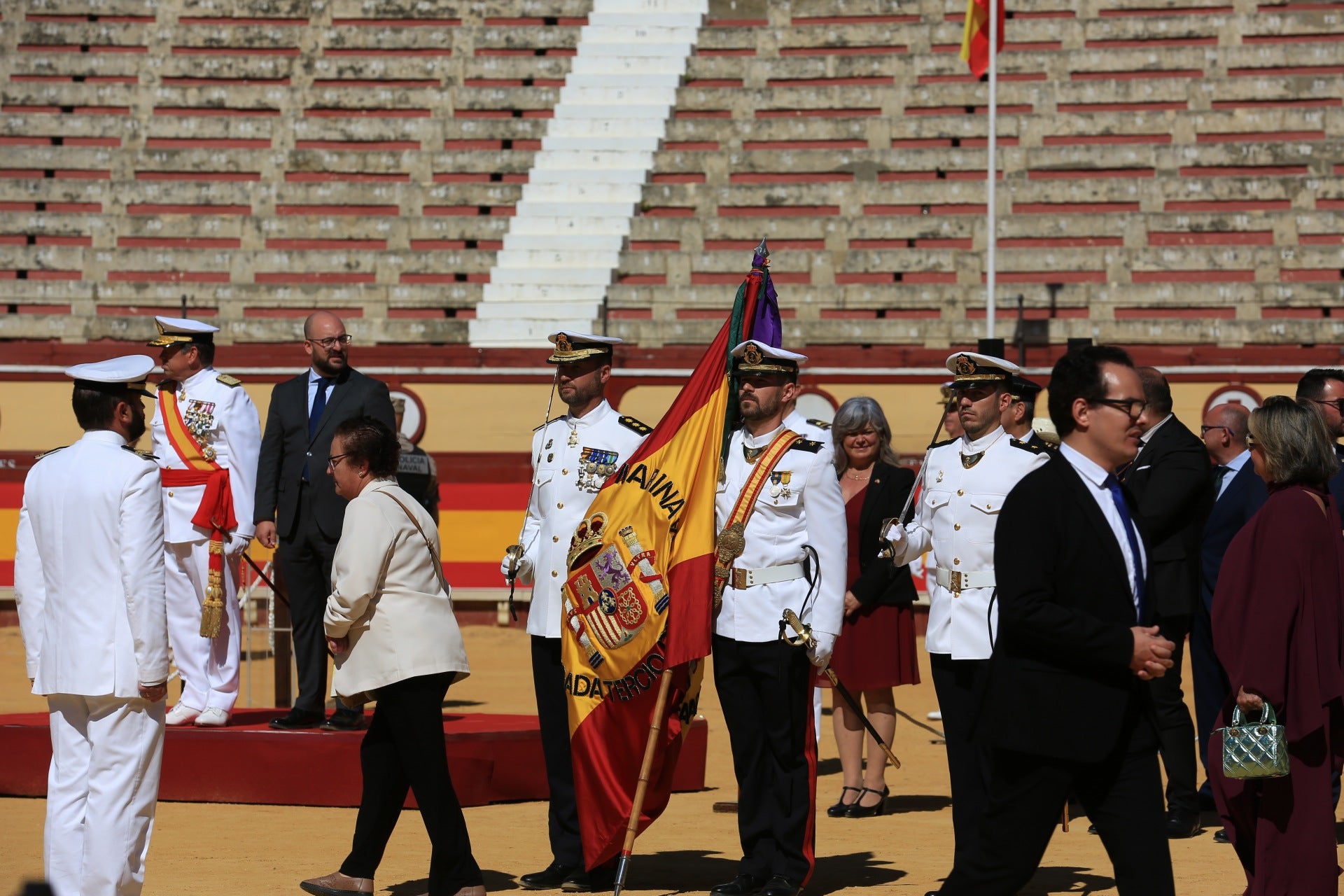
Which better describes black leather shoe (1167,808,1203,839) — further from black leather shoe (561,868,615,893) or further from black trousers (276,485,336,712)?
black trousers (276,485,336,712)

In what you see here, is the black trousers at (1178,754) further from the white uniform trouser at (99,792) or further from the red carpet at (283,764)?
the white uniform trouser at (99,792)

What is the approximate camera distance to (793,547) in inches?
245

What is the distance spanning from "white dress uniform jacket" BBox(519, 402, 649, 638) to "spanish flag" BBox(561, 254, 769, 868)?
0.77 feet

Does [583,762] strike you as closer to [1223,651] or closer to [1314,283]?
[1223,651]

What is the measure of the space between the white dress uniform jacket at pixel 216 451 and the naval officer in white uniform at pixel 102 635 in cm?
238

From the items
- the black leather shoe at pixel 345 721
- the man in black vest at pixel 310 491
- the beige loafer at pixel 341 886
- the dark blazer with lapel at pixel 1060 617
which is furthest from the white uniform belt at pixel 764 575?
the black leather shoe at pixel 345 721

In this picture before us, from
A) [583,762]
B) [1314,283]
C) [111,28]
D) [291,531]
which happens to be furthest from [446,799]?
[111,28]

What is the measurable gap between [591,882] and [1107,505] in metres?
2.75

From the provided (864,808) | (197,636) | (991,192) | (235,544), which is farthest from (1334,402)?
(991,192)

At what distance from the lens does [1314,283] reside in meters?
17.1

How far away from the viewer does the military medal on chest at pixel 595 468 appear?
22.0 feet

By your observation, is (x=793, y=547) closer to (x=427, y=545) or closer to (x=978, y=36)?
(x=427, y=545)

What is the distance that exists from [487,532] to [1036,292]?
6.43 meters

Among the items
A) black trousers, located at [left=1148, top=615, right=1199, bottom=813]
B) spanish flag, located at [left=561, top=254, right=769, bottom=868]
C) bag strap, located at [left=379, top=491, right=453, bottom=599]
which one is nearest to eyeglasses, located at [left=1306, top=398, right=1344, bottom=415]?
black trousers, located at [left=1148, top=615, right=1199, bottom=813]
